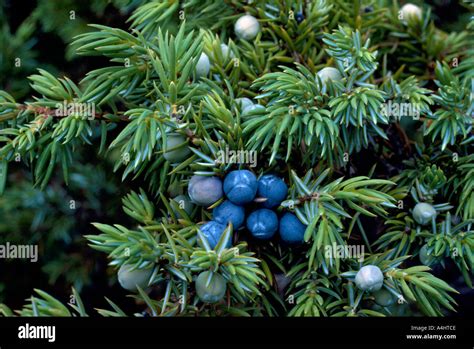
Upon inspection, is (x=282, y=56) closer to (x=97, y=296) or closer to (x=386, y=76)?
(x=386, y=76)

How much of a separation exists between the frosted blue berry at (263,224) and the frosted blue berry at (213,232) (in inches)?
1.3

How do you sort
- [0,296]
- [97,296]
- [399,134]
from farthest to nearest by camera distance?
1. [97,296]
2. [0,296]
3. [399,134]

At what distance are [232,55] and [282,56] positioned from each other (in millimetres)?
69

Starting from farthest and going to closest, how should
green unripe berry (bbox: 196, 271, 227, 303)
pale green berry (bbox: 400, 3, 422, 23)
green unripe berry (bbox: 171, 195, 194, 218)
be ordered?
1. pale green berry (bbox: 400, 3, 422, 23)
2. green unripe berry (bbox: 171, 195, 194, 218)
3. green unripe berry (bbox: 196, 271, 227, 303)

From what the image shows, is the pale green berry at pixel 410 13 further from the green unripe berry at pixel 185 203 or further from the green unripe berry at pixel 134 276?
the green unripe berry at pixel 134 276

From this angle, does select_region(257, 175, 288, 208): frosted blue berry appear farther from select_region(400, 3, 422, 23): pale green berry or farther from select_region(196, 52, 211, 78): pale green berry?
select_region(400, 3, 422, 23): pale green berry

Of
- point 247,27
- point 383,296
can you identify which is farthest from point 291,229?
point 247,27

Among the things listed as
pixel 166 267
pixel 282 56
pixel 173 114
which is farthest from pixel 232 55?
pixel 166 267

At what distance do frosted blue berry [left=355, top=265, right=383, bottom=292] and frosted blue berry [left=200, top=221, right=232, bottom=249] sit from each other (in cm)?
15

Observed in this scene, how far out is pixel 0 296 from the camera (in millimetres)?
978

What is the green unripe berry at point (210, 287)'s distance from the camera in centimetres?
60

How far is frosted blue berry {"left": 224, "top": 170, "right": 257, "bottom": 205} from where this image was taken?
63cm

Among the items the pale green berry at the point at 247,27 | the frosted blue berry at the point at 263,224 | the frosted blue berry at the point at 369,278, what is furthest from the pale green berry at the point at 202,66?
the frosted blue berry at the point at 369,278

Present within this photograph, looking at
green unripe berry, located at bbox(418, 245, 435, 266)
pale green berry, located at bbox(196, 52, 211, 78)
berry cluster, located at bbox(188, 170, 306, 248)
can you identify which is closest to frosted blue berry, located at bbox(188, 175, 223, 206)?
berry cluster, located at bbox(188, 170, 306, 248)
